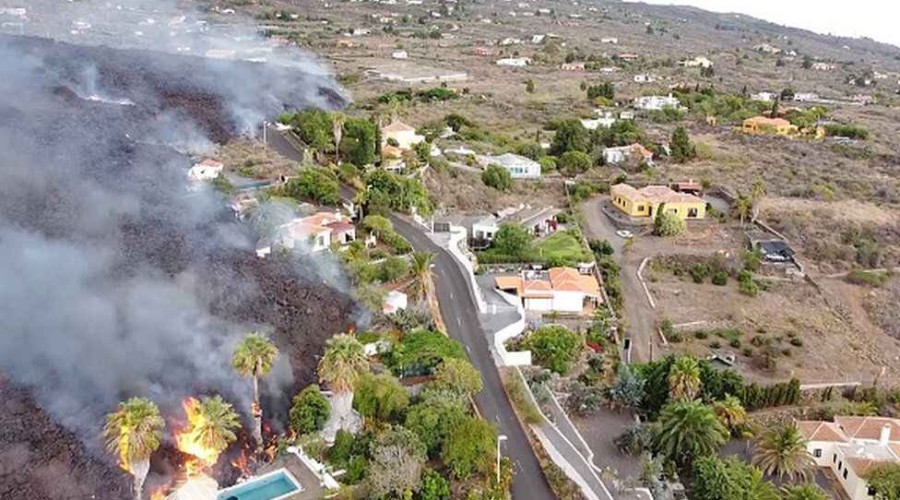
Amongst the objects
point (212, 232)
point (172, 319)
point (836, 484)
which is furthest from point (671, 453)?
point (212, 232)

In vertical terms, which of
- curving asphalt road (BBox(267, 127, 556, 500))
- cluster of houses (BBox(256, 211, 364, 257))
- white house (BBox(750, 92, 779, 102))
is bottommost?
white house (BBox(750, 92, 779, 102))

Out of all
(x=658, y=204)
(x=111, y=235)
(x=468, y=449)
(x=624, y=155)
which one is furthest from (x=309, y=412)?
(x=624, y=155)

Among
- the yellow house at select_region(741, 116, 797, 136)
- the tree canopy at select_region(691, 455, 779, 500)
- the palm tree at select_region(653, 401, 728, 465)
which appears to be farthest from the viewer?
the yellow house at select_region(741, 116, 797, 136)

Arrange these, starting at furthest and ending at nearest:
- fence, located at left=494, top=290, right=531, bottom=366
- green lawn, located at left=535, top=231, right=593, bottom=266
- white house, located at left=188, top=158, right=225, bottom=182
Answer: white house, located at left=188, top=158, right=225, bottom=182 < green lawn, located at left=535, top=231, right=593, bottom=266 < fence, located at left=494, top=290, right=531, bottom=366

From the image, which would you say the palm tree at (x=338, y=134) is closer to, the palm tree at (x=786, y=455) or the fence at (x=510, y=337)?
the fence at (x=510, y=337)

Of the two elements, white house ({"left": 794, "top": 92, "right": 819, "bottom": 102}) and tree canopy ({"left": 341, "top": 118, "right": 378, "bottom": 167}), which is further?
white house ({"left": 794, "top": 92, "right": 819, "bottom": 102})

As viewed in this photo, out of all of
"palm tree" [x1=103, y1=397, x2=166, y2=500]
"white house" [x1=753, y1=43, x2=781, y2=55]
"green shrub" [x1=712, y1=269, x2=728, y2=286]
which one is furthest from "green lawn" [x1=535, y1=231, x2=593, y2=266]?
"white house" [x1=753, y1=43, x2=781, y2=55]

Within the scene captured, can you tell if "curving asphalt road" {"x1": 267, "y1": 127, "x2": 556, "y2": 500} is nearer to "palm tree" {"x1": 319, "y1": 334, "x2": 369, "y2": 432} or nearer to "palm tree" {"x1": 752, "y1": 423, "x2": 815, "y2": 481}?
"palm tree" {"x1": 319, "y1": 334, "x2": 369, "y2": 432}
